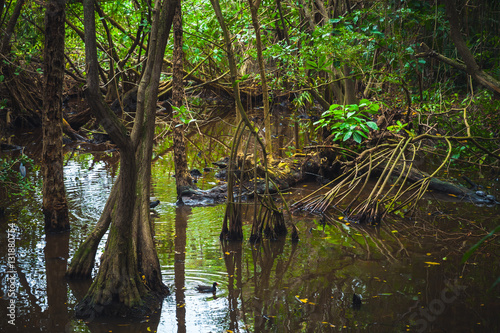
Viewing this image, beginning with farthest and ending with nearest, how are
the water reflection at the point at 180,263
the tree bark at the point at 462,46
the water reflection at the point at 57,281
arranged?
the tree bark at the point at 462,46 < the water reflection at the point at 180,263 < the water reflection at the point at 57,281

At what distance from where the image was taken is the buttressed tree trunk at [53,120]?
208 inches

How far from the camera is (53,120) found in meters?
5.57

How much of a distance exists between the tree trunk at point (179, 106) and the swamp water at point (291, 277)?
28.6 inches

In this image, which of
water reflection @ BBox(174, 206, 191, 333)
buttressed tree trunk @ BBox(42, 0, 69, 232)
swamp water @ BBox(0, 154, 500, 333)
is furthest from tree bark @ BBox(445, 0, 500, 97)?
buttressed tree trunk @ BBox(42, 0, 69, 232)

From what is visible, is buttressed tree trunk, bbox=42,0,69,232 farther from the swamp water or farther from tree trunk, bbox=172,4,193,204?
tree trunk, bbox=172,4,193,204

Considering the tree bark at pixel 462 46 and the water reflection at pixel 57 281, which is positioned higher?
the tree bark at pixel 462 46

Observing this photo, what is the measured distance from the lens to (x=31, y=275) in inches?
187

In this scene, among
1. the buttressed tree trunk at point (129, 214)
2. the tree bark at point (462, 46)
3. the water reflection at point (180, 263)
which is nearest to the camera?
the buttressed tree trunk at point (129, 214)

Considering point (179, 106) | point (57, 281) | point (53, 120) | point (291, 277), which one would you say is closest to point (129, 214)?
point (57, 281)

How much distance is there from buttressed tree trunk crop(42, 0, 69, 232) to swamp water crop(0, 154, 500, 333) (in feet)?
1.09

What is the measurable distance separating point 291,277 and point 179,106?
12.1ft

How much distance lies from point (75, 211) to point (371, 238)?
14.4 feet

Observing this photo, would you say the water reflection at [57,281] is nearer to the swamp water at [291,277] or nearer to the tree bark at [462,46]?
the swamp water at [291,277]

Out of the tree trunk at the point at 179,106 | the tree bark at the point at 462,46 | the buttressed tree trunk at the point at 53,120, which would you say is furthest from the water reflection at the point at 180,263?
the tree bark at the point at 462,46
